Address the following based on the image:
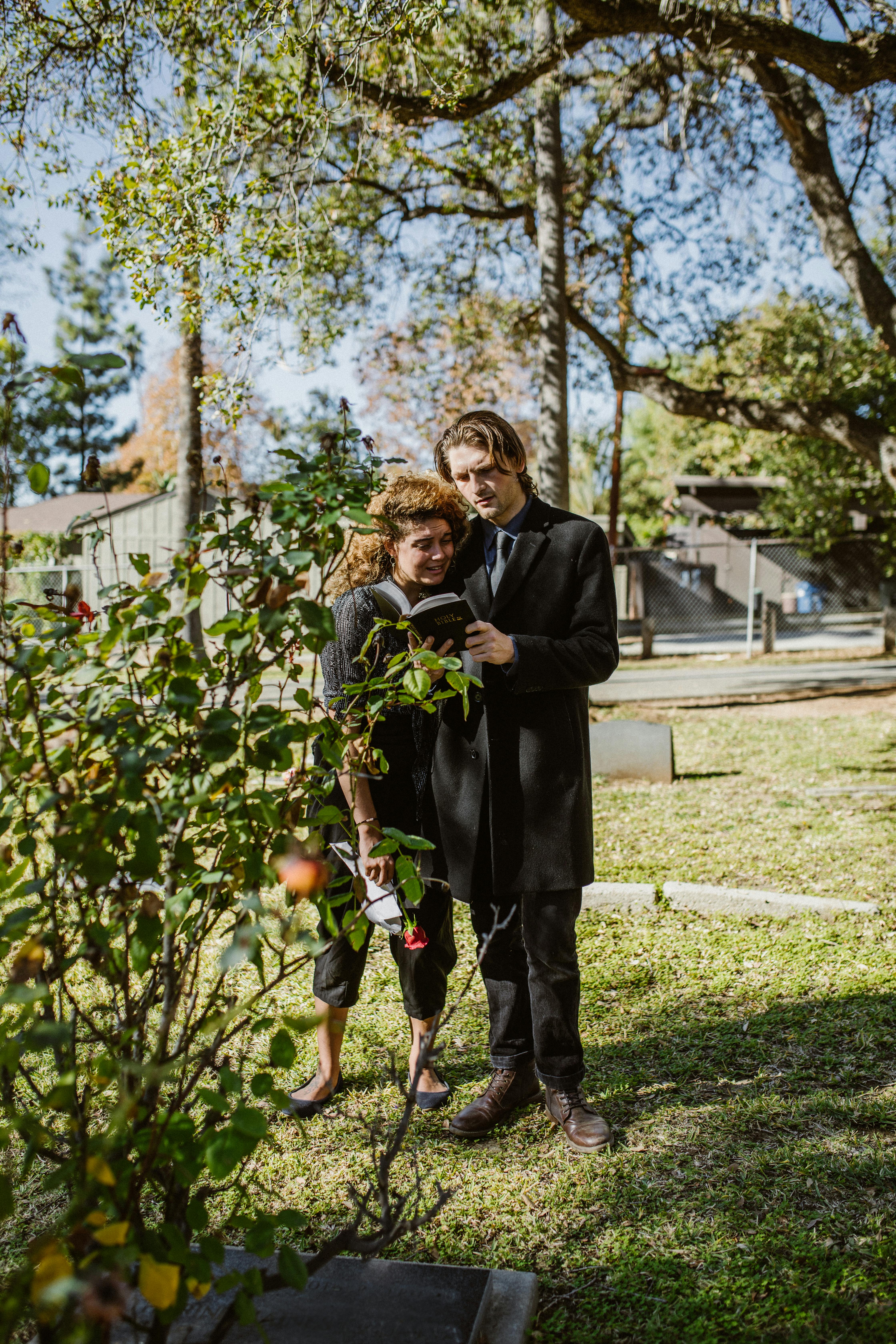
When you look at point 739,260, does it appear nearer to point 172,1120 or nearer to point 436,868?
point 436,868

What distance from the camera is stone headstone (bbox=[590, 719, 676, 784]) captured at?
7523mm

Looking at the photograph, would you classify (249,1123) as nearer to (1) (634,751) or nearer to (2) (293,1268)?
(2) (293,1268)

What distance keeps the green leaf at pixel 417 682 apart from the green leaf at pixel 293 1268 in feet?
3.09

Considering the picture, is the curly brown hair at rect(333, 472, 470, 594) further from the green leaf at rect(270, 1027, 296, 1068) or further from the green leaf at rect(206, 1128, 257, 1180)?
the green leaf at rect(206, 1128, 257, 1180)

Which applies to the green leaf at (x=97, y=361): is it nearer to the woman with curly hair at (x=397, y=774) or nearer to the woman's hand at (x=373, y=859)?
the woman with curly hair at (x=397, y=774)

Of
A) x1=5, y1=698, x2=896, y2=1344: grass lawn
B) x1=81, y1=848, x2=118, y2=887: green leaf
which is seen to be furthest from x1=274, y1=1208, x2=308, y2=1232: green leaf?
x1=81, y1=848, x2=118, y2=887: green leaf

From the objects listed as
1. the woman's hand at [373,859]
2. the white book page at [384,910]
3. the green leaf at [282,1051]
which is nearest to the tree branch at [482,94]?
the woman's hand at [373,859]

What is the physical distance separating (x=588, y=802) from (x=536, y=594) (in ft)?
2.10

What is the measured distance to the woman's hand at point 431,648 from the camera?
2.02 metres

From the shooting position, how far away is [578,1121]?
277cm

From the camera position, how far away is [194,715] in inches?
58.1

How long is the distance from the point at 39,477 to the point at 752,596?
1729 cm

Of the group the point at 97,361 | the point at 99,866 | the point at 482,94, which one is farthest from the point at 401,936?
the point at 482,94

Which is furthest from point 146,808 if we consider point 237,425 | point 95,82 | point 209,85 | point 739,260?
point 739,260
